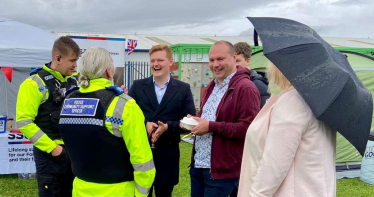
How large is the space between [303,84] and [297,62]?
0.11 m

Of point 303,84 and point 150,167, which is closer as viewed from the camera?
point 303,84

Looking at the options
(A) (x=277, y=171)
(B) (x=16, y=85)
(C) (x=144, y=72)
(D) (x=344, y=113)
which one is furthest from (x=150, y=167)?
(C) (x=144, y=72)

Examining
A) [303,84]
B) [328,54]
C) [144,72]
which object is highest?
[328,54]

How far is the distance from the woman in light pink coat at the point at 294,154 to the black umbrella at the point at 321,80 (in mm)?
93

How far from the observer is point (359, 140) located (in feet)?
5.55

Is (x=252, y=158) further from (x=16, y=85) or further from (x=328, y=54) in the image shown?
(x=16, y=85)

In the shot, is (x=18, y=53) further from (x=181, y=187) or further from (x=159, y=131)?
(x=159, y=131)

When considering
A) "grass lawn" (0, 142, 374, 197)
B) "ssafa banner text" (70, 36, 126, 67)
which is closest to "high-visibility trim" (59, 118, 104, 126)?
"grass lawn" (0, 142, 374, 197)

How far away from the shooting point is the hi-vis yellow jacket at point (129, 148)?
1.98 m

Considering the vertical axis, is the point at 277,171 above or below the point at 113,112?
below

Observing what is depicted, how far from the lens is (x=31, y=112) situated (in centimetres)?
289

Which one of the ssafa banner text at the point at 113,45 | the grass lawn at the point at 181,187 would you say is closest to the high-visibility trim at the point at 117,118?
the grass lawn at the point at 181,187

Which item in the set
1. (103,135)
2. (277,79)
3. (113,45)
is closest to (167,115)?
(103,135)

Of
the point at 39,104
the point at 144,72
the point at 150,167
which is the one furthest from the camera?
the point at 144,72
